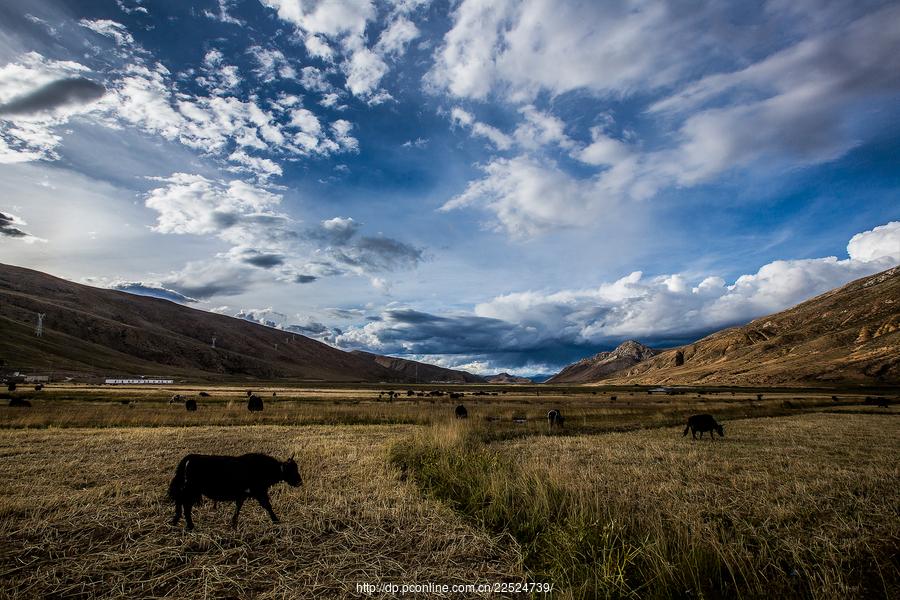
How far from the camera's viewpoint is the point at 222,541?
7.29m

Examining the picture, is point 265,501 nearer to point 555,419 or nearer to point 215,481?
point 215,481

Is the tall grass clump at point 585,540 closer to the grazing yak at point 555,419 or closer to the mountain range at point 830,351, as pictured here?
the grazing yak at point 555,419

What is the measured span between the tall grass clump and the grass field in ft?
0.12

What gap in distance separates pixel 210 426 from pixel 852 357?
179 meters

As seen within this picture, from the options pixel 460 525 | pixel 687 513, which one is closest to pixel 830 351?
pixel 687 513

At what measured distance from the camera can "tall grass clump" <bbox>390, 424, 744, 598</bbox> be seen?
537 cm

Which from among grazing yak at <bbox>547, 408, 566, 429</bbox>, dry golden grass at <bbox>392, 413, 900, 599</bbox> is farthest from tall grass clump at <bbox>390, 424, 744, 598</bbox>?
grazing yak at <bbox>547, 408, 566, 429</bbox>

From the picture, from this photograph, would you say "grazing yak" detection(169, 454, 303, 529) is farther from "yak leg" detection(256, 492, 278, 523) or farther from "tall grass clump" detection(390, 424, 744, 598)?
"tall grass clump" detection(390, 424, 744, 598)

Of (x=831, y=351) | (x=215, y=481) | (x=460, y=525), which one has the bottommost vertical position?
(x=460, y=525)

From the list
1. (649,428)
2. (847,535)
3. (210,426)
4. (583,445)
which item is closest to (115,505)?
(847,535)

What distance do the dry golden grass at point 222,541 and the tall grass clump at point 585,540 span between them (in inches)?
28.2

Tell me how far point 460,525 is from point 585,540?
2285 millimetres

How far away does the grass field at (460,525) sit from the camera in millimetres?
5652

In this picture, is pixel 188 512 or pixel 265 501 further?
pixel 265 501
